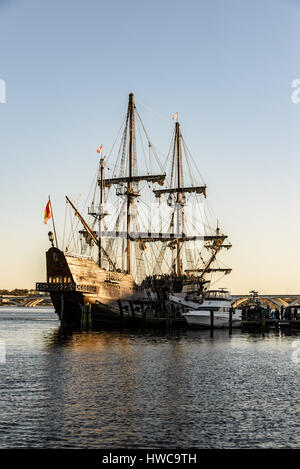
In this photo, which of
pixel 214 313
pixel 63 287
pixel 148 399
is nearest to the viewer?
pixel 148 399

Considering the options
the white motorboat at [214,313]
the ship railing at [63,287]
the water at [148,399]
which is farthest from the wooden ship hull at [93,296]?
the water at [148,399]

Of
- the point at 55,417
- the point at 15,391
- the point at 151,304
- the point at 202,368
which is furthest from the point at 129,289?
the point at 55,417

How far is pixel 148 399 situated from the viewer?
3005 cm

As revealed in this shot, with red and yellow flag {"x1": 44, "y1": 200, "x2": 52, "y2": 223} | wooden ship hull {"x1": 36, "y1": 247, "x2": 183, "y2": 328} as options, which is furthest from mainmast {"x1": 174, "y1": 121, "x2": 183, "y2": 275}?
red and yellow flag {"x1": 44, "y1": 200, "x2": 52, "y2": 223}

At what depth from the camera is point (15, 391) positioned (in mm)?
31688

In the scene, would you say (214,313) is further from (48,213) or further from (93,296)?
(48,213)

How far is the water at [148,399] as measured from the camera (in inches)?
883

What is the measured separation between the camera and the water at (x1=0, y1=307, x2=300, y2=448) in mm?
22422

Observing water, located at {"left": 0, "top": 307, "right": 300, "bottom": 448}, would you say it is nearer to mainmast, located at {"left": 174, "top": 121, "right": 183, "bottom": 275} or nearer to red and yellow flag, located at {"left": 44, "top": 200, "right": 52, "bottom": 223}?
red and yellow flag, located at {"left": 44, "top": 200, "right": 52, "bottom": 223}

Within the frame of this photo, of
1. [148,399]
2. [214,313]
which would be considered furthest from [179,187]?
[148,399]

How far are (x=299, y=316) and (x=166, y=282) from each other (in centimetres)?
2484

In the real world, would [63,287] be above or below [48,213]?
below

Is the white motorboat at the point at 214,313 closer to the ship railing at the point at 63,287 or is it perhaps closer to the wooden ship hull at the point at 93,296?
the wooden ship hull at the point at 93,296

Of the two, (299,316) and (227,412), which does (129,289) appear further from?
(227,412)
